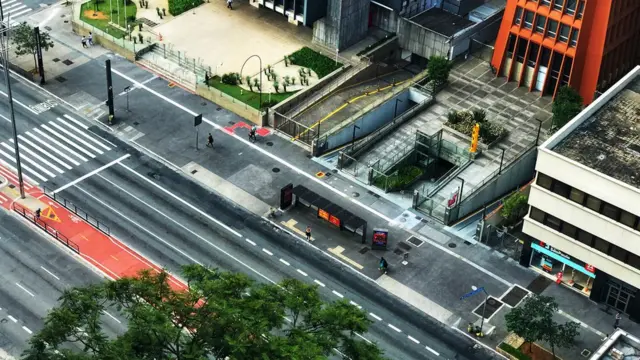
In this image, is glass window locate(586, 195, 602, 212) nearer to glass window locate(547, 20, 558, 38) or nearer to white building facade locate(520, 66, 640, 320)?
white building facade locate(520, 66, 640, 320)

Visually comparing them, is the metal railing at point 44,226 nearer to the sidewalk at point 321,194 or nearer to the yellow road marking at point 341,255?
the sidewalk at point 321,194

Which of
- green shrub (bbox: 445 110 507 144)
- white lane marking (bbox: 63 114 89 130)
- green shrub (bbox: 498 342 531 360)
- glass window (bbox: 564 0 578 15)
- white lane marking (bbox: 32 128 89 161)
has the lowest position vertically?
green shrub (bbox: 498 342 531 360)

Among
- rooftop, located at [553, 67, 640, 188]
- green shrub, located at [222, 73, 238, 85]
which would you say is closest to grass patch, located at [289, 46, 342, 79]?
green shrub, located at [222, 73, 238, 85]

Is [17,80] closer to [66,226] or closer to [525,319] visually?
[66,226]

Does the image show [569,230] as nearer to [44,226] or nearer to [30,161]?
[44,226]

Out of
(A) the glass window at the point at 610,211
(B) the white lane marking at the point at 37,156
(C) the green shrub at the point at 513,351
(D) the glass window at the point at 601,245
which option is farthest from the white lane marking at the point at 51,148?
(A) the glass window at the point at 610,211

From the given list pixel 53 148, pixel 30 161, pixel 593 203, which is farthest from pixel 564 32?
pixel 30 161

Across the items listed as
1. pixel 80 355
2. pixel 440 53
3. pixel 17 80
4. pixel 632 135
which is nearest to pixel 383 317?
pixel 632 135
